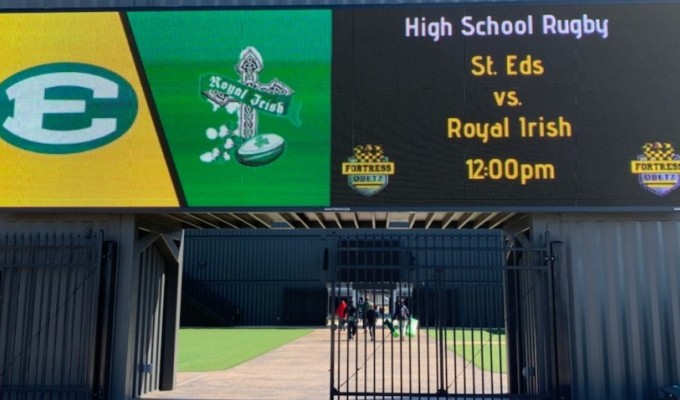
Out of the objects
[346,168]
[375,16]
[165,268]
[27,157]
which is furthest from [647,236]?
[27,157]

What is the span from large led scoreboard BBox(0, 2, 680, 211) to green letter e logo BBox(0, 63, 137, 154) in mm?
21

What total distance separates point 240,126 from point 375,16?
101 inches

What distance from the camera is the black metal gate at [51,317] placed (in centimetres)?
955

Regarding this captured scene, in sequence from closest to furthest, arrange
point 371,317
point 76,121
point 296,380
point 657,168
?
point 657,168 < point 76,121 < point 296,380 < point 371,317

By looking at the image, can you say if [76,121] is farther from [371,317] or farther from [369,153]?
[371,317]

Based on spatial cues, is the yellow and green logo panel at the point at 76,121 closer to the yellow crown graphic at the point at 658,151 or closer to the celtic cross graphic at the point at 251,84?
the celtic cross graphic at the point at 251,84

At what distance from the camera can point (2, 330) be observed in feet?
32.1

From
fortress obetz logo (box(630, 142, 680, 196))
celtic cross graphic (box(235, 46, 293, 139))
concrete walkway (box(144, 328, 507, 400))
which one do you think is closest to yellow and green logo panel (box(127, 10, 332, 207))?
celtic cross graphic (box(235, 46, 293, 139))

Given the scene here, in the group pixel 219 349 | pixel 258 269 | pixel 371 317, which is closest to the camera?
pixel 219 349

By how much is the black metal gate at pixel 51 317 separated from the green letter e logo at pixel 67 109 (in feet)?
4.61

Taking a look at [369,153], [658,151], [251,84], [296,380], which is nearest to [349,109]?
[369,153]

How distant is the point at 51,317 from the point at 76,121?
2864 mm

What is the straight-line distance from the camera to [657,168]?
9336 mm

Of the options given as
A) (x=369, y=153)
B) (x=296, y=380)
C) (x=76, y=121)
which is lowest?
(x=296, y=380)
